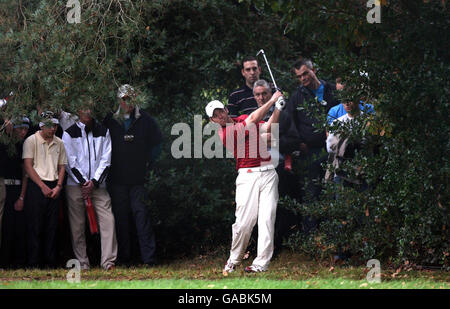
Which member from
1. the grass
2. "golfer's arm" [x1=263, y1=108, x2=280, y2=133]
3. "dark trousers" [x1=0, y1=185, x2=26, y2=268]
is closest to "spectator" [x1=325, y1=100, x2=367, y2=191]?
"golfer's arm" [x1=263, y1=108, x2=280, y2=133]

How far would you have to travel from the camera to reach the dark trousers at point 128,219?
11.8 metres

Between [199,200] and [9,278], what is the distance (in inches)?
127

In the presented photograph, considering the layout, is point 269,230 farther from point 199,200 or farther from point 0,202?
point 0,202

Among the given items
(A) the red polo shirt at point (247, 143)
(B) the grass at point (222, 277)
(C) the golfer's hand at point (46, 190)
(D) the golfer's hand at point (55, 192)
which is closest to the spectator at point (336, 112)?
(A) the red polo shirt at point (247, 143)

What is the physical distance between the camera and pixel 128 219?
476 inches

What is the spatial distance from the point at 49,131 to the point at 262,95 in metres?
2.99

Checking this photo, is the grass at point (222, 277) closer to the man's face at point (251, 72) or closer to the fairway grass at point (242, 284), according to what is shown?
the fairway grass at point (242, 284)

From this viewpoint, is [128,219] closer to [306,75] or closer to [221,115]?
[221,115]

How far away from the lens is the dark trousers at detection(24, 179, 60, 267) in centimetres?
1152

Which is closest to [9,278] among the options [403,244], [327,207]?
[327,207]

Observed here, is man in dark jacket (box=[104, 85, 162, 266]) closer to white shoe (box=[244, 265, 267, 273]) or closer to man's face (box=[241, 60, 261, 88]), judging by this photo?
man's face (box=[241, 60, 261, 88])

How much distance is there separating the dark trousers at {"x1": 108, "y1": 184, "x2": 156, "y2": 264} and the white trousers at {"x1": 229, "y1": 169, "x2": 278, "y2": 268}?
157 cm

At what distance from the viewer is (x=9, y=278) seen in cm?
998

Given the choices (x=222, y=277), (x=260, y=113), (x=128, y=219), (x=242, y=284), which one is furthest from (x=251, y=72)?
(x=242, y=284)
